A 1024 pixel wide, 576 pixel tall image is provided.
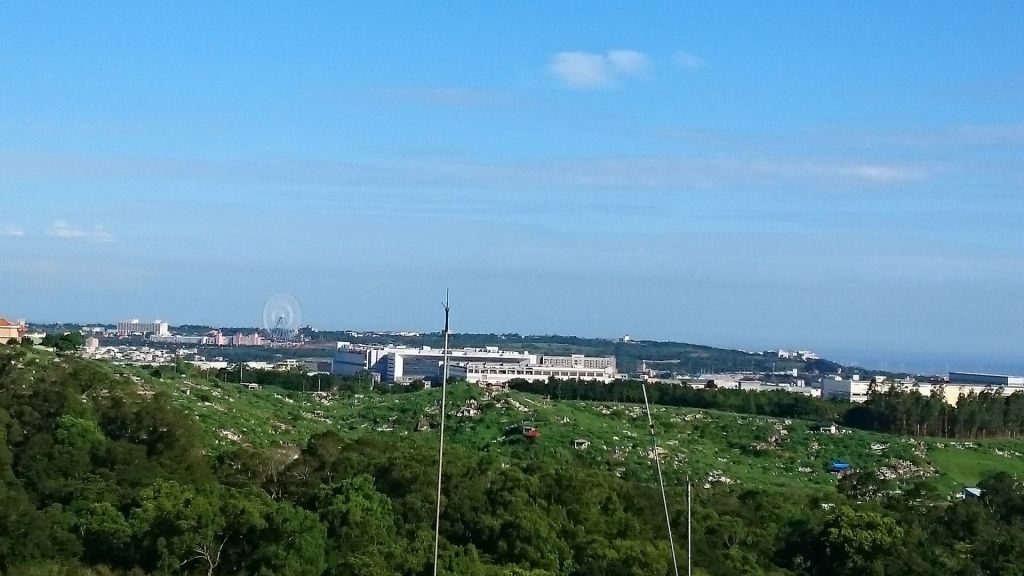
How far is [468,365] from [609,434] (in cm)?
8444

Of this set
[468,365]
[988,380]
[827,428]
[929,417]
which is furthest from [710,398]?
[988,380]

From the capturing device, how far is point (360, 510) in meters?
28.1

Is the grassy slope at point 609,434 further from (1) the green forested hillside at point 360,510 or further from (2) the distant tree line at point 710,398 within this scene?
(2) the distant tree line at point 710,398

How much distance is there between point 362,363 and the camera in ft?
522

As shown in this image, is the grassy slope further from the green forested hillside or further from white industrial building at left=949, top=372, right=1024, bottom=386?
white industrial building at left=949, top=372, right=1024, bottom=386

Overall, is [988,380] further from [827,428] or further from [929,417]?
[827,428]

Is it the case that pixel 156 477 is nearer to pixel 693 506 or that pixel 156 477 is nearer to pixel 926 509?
pixel 693 506

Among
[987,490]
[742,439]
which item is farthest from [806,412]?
[987,490]

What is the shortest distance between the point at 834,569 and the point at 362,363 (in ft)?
429

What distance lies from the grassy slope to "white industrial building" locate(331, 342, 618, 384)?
59.2m

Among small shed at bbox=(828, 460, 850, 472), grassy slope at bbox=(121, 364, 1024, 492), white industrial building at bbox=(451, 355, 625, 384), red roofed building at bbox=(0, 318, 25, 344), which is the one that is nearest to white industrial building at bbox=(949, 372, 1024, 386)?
white industrial building at bbox=(451, 355, 625, 384)

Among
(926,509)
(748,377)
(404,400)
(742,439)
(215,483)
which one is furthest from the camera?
(748,377)

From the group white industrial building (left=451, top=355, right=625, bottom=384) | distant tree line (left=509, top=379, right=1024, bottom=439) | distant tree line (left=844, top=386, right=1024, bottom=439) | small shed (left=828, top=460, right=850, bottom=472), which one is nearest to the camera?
small shed (left=828, top=460, right=850, bottom=472)

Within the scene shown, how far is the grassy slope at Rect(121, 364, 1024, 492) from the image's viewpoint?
4575 centimetres
